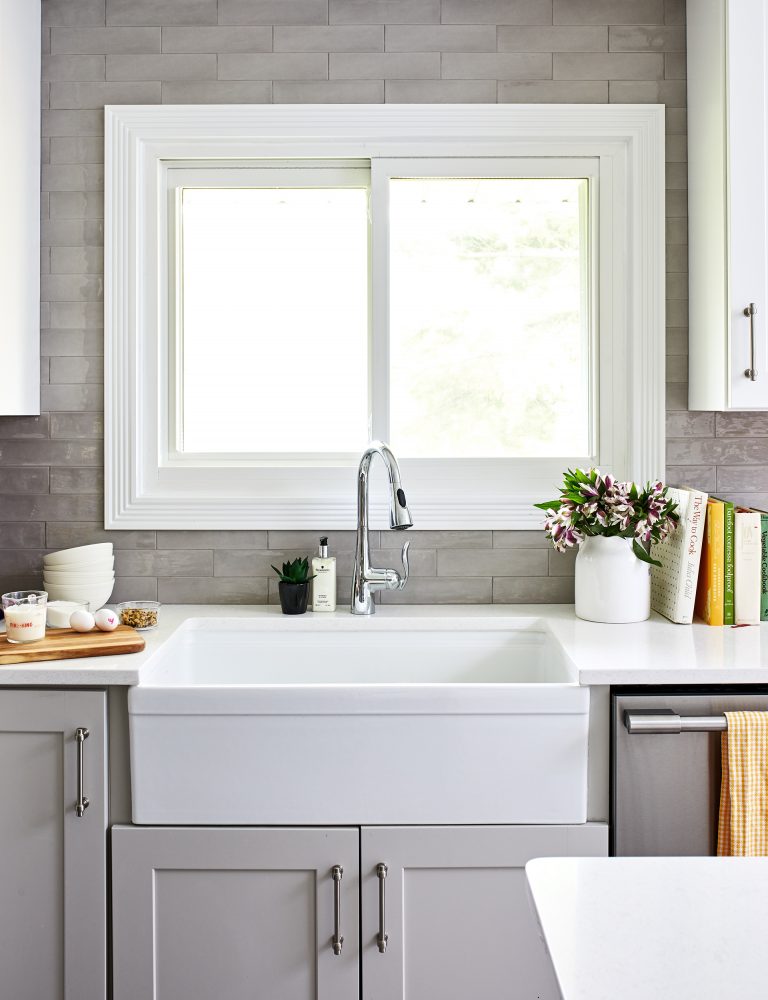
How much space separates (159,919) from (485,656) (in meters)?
0.87

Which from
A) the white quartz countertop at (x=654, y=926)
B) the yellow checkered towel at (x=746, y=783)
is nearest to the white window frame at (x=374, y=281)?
the yellow checkered towel at (x=746, y=783)

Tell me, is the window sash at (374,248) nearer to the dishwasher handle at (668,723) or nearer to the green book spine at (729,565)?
the green book spine at (729,565)

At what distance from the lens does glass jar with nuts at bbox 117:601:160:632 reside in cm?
187

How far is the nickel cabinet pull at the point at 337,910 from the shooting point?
1.56 meters

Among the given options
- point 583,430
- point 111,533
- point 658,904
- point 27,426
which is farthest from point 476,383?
point 658,904

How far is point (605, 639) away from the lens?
1.78 metres

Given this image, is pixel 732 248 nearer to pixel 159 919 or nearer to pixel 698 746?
pixel 698 746

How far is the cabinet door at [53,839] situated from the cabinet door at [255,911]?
100mm

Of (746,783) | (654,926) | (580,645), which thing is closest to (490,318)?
(580,645)

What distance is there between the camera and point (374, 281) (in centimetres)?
214

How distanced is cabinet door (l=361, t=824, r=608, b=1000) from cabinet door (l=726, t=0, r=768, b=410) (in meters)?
1.01

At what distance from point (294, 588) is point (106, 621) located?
437mm

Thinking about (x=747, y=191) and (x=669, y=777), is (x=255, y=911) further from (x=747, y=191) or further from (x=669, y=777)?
(x=747, y=191)

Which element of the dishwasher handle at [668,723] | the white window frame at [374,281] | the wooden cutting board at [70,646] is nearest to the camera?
the dishwasher handle at [668,723]
